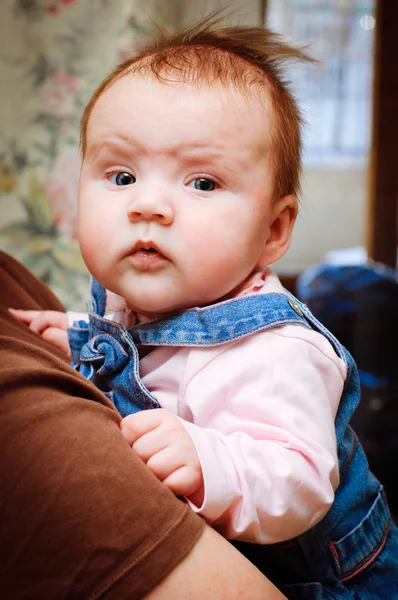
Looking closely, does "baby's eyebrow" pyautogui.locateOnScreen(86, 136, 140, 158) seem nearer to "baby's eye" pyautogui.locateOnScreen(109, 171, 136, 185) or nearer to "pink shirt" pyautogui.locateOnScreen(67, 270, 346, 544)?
"baby's eye" pyautogui.locateOnScreen(109, 171, 136, 185)

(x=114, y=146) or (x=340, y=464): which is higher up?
(x=114, y=146)

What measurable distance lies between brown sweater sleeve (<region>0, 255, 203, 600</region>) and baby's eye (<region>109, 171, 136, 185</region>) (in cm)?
33

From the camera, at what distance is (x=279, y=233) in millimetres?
1033

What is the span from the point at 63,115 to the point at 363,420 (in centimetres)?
160

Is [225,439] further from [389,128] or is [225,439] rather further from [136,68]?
[389,128]

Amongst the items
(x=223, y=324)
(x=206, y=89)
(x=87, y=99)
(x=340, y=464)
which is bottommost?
(x=340, y=464)

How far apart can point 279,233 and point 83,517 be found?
0.54m

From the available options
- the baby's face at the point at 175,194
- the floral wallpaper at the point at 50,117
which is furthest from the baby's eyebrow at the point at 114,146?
the floral wallpaper at the point at 50,117

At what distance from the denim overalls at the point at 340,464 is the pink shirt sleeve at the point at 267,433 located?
4 centimetres

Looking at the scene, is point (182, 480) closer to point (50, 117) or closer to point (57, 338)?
point (57, 338)

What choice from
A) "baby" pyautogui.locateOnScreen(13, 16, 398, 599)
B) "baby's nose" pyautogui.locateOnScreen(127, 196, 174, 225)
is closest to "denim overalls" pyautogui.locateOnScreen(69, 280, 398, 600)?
"baby" pyautogui.locateOnScreen(13, 16, 398, 599)

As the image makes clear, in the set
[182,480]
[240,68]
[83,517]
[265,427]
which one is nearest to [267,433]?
[265,427]

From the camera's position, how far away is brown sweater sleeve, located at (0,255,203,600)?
0.63m

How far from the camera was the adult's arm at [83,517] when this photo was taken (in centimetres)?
63
